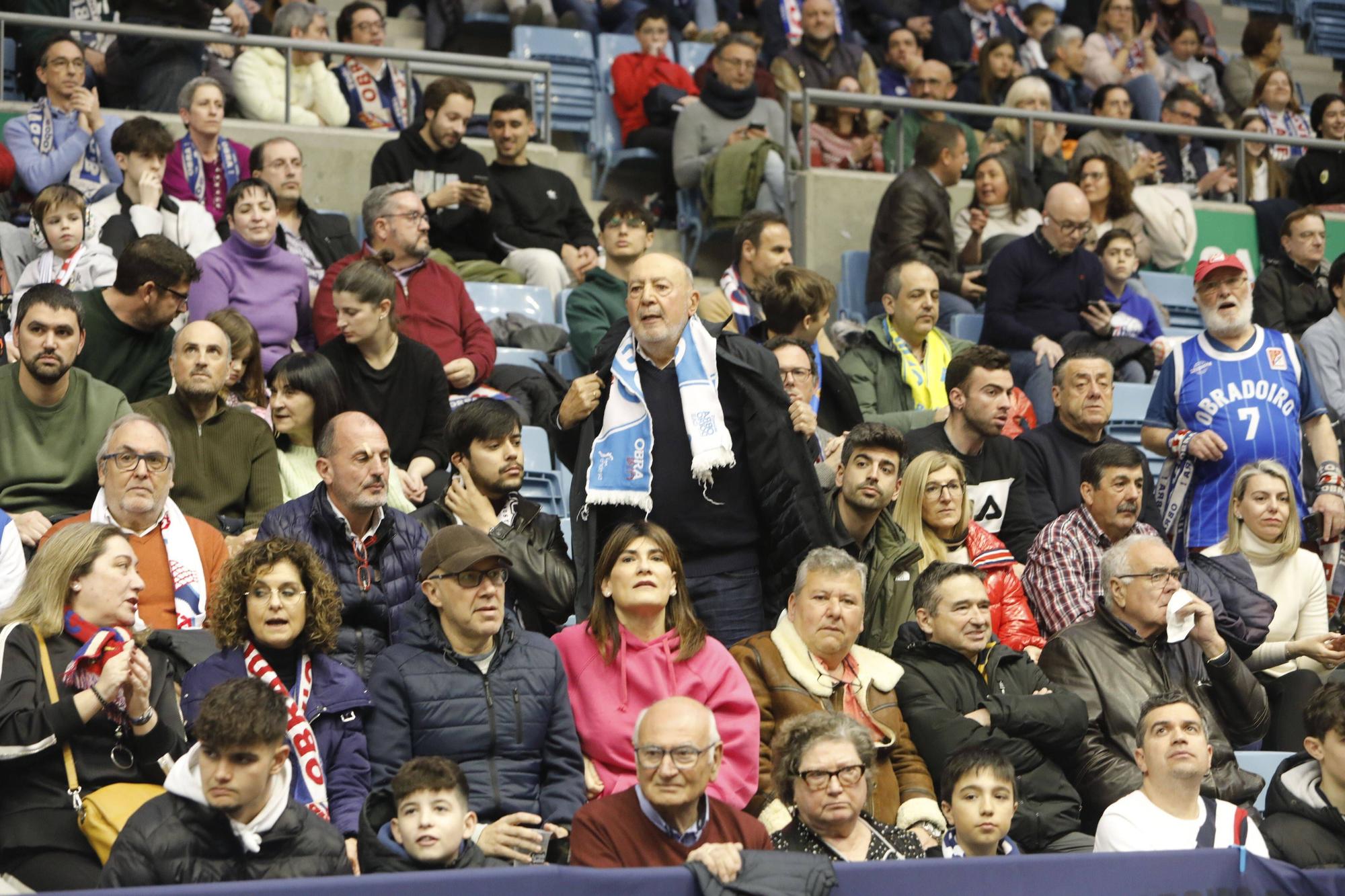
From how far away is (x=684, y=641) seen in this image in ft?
16.6

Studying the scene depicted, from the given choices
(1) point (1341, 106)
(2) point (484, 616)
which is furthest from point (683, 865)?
(1) point (1341, 106)

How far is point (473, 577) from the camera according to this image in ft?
15.9

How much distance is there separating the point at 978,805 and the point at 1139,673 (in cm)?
115

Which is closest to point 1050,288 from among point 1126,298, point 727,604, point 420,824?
point 1126,298

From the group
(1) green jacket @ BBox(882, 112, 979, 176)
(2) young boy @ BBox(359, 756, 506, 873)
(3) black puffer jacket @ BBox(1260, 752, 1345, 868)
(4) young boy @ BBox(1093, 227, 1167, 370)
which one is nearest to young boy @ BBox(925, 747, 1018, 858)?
(3) black puffer jacket @ BBox(1260, 752, 1345, 868)

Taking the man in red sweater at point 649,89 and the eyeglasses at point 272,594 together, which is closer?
the eyeglasses at point 272,594

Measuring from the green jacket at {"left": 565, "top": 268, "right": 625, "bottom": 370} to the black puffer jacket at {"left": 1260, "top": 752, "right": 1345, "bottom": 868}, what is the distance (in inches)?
137

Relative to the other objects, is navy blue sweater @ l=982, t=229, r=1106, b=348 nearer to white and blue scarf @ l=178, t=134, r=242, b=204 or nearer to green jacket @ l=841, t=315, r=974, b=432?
green jacket @ l=841, t=315, r=974, b=432

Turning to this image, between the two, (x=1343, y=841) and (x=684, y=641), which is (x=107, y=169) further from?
(x=1343, y=841)

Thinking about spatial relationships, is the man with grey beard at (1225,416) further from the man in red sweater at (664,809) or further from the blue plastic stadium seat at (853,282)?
the man in red sweater at (664,809)

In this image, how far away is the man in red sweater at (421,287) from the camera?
24.3ft

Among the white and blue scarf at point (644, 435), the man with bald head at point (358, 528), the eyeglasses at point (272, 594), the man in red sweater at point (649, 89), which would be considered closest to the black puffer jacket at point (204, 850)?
the eyeglasses at point (272, 594)

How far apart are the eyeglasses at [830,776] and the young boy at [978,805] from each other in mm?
331

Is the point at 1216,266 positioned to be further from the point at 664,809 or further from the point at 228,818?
the point at 228,818
